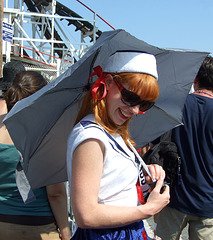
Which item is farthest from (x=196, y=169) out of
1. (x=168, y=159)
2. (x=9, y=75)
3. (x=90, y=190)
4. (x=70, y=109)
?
(x=9, y=75)

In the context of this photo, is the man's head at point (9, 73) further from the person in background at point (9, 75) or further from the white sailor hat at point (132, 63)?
the white sailor hat at point (132, 63)

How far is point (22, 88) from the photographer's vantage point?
1.98 metres

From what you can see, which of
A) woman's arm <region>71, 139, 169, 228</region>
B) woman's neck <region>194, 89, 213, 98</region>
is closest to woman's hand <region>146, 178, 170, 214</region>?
woman's arm <region>71, 139, 169, 228</region>

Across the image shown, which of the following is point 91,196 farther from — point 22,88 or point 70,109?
point 22,88

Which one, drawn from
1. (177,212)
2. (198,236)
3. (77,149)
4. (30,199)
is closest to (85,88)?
(77,149)

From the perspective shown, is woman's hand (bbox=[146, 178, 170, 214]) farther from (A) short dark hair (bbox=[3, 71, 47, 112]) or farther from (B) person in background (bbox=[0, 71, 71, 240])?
(A) short dark hair (bbox=[3, 71, 47, 112])

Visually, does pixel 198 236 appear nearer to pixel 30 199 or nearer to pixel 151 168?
pixel 151 168

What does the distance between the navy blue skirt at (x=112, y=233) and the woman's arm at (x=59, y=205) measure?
476 millimetres

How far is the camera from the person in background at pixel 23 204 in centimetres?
192

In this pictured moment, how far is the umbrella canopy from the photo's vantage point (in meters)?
1.46

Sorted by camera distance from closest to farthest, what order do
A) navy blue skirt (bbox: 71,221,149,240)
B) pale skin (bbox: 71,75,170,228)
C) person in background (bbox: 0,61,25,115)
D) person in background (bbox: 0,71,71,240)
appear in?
pale skin (bbox: 71,75,170,228) < navy blue skirt (bbox: 71,221,149,240) < person in background (bbox: 0,71,71,240) < person in background (bbox: 0,61,25,115)

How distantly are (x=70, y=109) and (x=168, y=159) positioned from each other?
1143mm

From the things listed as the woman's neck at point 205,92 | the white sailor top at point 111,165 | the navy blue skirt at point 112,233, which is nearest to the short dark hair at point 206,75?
the woman's neck at point 205,92

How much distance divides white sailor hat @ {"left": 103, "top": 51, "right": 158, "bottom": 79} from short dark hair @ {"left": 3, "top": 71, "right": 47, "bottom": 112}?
0.65 meters
